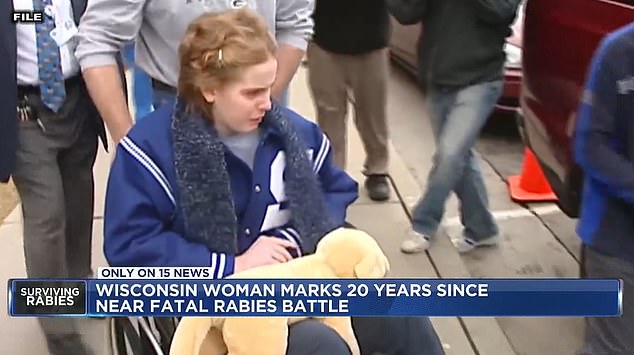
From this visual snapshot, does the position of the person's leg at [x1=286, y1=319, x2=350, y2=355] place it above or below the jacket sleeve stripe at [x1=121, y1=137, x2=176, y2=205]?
below

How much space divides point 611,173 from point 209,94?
0.67 meters

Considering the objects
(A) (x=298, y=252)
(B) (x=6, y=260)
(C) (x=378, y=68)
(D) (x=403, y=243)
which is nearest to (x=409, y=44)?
(C) (x=378, y=68)

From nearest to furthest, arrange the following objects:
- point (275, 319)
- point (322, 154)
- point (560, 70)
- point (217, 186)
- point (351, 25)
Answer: point (275, 319), point (217, 186), point (322, 154), point (560, 70), point (351, 25)

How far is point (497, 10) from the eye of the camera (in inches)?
99.1

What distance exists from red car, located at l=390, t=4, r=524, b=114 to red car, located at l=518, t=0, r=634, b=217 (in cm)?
14

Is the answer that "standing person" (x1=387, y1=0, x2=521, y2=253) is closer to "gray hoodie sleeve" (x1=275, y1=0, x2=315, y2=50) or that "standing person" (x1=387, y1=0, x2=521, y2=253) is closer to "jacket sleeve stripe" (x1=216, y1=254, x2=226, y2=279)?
"gray hoodie sleeve" (x1=275, y1=0, x2=315, y2=50)

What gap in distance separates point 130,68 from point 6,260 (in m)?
Result: 0.55

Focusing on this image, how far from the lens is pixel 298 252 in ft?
5.44

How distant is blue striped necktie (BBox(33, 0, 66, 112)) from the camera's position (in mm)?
2066

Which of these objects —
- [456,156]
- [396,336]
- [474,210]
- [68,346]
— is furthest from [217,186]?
[474,210]

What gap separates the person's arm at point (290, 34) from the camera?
A: 2.06 metres

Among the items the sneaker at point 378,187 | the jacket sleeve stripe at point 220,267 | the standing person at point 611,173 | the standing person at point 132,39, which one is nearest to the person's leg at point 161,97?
the standing person at point 132,39

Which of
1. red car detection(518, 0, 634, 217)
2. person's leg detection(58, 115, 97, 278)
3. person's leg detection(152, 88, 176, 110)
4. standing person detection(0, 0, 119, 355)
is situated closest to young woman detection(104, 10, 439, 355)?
person's leg detection(152, 88, 176, 110)

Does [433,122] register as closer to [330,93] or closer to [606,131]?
[330,93]
